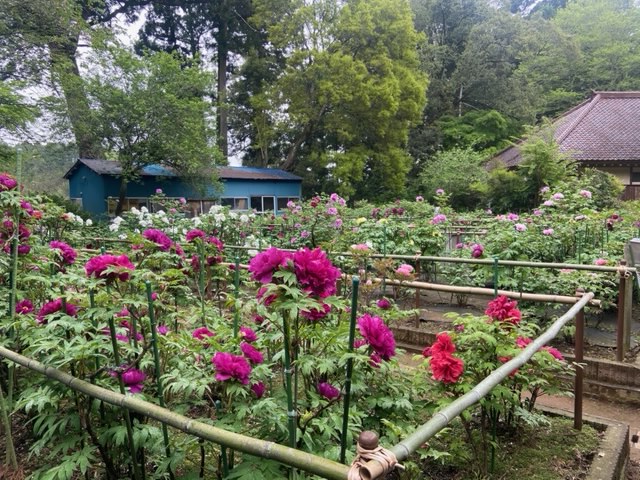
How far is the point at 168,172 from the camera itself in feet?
60.5

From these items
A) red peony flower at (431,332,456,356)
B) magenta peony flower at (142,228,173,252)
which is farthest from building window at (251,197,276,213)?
red peony flower at (431,332,456,356)

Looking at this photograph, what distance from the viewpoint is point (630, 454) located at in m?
2.97

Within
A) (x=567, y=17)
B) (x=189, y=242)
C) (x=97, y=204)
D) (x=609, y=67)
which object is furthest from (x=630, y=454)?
(x=567, y=17)

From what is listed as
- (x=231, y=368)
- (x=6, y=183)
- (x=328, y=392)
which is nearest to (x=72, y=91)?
(x=6, y=183)

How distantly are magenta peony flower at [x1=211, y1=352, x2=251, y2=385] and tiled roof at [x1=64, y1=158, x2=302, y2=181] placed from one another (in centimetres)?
1699

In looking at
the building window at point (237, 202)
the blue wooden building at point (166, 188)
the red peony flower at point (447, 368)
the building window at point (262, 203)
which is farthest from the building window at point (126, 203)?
the red peony flower at point (447, 368)

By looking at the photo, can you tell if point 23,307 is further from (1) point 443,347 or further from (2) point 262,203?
(2) point 262,203

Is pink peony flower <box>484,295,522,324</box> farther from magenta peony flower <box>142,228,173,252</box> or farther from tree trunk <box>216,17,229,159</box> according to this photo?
tree trunk <box>216,17,229,159</box>

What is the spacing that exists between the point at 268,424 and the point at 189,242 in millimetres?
1651

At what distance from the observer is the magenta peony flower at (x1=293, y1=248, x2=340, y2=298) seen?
1.35 m

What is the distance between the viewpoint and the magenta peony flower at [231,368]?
160 cm

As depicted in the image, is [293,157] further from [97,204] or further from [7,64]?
[7,64]

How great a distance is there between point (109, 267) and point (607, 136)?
64.4 feet

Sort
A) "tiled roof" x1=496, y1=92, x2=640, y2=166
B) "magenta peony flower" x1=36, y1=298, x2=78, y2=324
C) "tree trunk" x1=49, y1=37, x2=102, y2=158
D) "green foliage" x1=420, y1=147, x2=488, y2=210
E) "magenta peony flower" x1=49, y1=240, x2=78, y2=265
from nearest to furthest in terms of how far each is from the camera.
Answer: "magenta peony flower" x1=36, y1=298, x2=78, y2=324
"magenta peony flower" x1=49, y1=240, x2=78, y2=265
"tree trunk" x1=49, y1=37, x2=102, y2=158
"tiled roof" x1=496, y1=92, x2=640, y2=166
"green foliage" x1=420, y1=147, x2=488, y2=210
